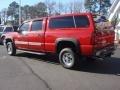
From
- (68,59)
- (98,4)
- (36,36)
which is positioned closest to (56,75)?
(68,59)

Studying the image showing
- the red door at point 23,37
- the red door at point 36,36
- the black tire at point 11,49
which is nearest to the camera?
the red door at point 36,36

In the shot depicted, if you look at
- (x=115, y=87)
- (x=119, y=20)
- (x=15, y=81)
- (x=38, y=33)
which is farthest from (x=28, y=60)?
(x=119, y=20)

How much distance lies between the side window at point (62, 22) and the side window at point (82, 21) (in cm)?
23

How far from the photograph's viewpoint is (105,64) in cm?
1115

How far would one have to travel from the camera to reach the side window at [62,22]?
10.4 metres

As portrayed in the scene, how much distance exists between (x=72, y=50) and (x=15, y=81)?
2.75m

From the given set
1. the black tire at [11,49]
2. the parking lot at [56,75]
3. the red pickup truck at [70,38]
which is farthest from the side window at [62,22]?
the black tire at [11,49]

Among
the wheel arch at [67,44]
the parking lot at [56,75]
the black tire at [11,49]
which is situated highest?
the wheel arch at [67,44]

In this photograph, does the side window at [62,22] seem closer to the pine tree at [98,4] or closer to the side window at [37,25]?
the side window at [37,25]

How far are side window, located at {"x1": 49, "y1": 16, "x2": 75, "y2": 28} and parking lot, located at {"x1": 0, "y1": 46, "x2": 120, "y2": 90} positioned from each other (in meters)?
1.58

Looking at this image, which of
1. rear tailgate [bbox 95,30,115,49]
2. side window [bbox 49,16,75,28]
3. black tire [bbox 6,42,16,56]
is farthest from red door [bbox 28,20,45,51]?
rear tailgate [bbox 95,30,115,49]

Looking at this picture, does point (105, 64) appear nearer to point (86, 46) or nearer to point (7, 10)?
point (86, 46)

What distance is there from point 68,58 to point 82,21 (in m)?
Answer: 1.48

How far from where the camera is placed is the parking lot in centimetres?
771
